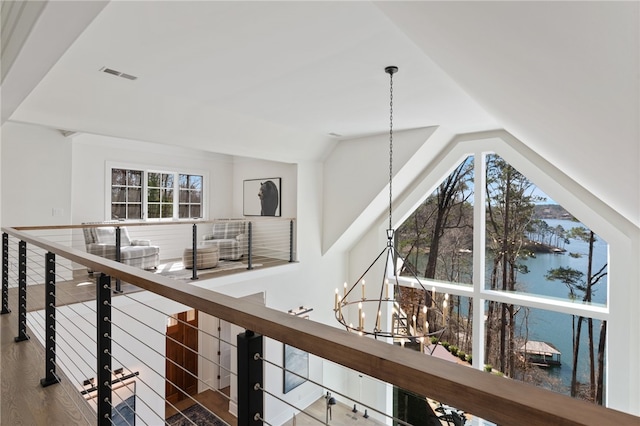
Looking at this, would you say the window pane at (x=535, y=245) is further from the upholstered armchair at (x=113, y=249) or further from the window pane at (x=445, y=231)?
the upholstered armchair at (x=113, y=249)

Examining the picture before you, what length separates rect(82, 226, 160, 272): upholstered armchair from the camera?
15.9 ft

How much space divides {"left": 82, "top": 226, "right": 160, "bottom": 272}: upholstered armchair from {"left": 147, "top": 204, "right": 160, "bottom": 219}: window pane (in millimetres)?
1400

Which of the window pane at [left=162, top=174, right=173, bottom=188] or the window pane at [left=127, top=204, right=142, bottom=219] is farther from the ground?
the window pane at [left=162, top=174, right=173, bottom=188]

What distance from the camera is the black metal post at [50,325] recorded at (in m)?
1.97

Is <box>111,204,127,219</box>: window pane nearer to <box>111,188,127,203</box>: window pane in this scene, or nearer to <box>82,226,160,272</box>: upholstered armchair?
<box>111,188,127,203</box>: window pane

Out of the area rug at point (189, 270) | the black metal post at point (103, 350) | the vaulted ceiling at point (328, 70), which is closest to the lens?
the vaulted ceiling at point (328, 70)

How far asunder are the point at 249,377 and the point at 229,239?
6127 millimetres

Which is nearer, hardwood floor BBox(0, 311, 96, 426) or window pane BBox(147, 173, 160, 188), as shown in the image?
hardwood floor BBox(0, 311, 96, 426)

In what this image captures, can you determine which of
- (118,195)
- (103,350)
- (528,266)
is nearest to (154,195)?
(118,195)

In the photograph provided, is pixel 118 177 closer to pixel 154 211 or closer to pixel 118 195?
pixel 118 195

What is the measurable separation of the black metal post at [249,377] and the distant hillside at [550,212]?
5.40 meters

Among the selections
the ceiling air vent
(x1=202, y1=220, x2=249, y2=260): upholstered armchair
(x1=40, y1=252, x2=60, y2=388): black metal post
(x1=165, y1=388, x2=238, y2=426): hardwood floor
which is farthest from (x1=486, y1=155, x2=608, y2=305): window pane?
(x1=40, y1=252, x2=60, y2=388): black metal post

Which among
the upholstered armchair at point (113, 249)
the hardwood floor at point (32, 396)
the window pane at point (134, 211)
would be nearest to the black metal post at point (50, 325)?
the hardwood floor at point (32, 396)

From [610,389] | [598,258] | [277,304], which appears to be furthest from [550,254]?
[277,304]
